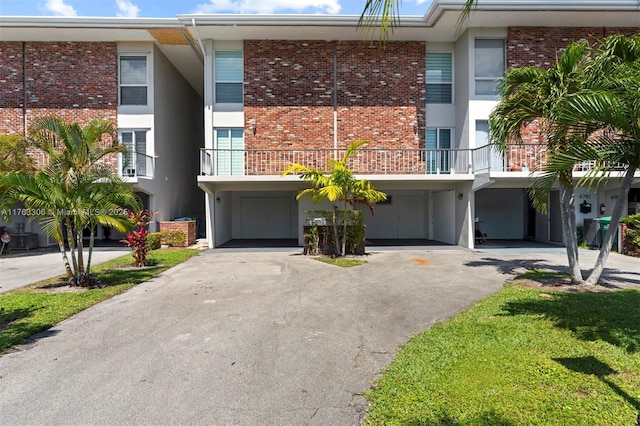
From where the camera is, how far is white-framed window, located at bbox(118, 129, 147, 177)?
1504cm

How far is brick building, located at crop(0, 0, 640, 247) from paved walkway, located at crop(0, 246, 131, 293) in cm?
302

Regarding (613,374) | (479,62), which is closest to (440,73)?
(479,62)

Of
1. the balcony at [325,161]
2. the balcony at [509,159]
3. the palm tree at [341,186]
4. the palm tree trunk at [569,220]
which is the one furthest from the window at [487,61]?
the palm tree trunk at [569,220]

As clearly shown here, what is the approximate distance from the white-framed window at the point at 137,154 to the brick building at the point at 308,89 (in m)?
0.09

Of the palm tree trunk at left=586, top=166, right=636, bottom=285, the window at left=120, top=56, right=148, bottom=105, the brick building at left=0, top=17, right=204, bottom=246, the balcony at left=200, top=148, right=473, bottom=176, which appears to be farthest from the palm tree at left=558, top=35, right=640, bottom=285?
the window at left=120, top=56, right=148, bottom=105

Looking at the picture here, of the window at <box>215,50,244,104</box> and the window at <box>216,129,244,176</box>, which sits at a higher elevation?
the window at <box>215,50,244,104</box>

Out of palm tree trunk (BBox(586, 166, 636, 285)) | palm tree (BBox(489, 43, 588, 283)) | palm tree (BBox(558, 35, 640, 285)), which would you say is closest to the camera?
palm tree (BBox(558, 35, 640, 285))

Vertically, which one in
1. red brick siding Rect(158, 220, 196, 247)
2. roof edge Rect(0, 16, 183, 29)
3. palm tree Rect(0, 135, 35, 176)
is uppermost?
roof edge Rect(0, 16, 183, 29)

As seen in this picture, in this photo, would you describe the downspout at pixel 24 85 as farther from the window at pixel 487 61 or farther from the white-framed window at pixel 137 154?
the window at pixel 487 61

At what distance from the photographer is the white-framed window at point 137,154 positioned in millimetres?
15039

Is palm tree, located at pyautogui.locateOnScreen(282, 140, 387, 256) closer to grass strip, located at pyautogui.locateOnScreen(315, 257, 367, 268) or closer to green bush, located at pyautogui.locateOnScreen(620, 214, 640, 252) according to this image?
grass strip, located at pyautogui.locateOnScreen(315, 257, 367, 268)

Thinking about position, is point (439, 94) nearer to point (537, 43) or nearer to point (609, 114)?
point (537, 43)

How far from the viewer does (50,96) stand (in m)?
15.6

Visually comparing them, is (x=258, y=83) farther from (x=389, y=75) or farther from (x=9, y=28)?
(x=9, y=28)
